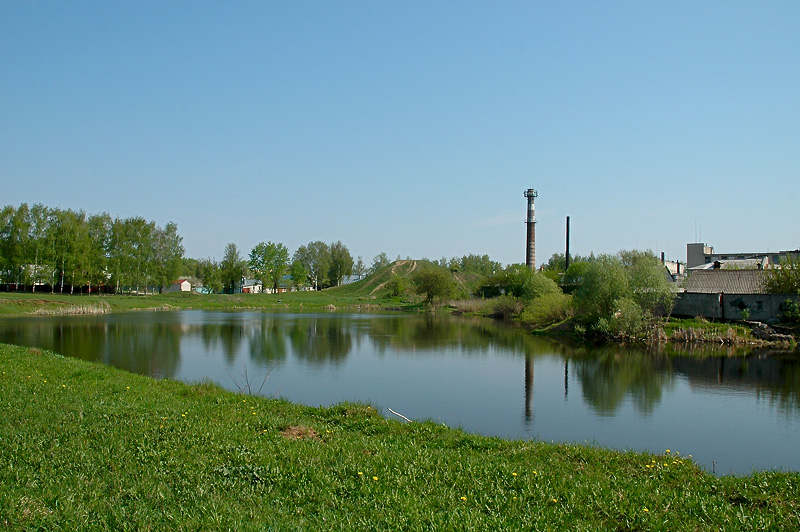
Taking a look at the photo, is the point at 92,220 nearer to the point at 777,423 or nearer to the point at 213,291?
the point at 213,291

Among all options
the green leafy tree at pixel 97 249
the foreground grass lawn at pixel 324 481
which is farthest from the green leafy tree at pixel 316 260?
the foreground grass lawn at pixel 324 481

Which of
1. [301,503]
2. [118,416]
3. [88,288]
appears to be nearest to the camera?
[301,503]

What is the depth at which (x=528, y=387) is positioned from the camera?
2120 centimetres

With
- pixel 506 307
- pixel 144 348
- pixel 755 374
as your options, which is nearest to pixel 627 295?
pixel 755 374

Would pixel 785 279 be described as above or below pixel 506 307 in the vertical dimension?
above

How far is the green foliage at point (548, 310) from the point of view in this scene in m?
45.9

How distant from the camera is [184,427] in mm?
9250

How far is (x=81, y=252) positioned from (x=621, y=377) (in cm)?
6571

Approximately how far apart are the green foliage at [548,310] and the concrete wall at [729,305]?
8.25m

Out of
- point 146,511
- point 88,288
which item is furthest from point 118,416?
point 88,288

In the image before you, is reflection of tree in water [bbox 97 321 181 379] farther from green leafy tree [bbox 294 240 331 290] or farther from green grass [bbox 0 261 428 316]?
green leafy tree [bbox 294 240 331 290]

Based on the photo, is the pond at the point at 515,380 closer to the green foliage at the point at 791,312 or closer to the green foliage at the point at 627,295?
the green foliage at the point at 627,295

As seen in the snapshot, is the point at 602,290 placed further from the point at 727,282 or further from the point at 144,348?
the point at 144,348

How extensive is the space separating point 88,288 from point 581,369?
6939cm
